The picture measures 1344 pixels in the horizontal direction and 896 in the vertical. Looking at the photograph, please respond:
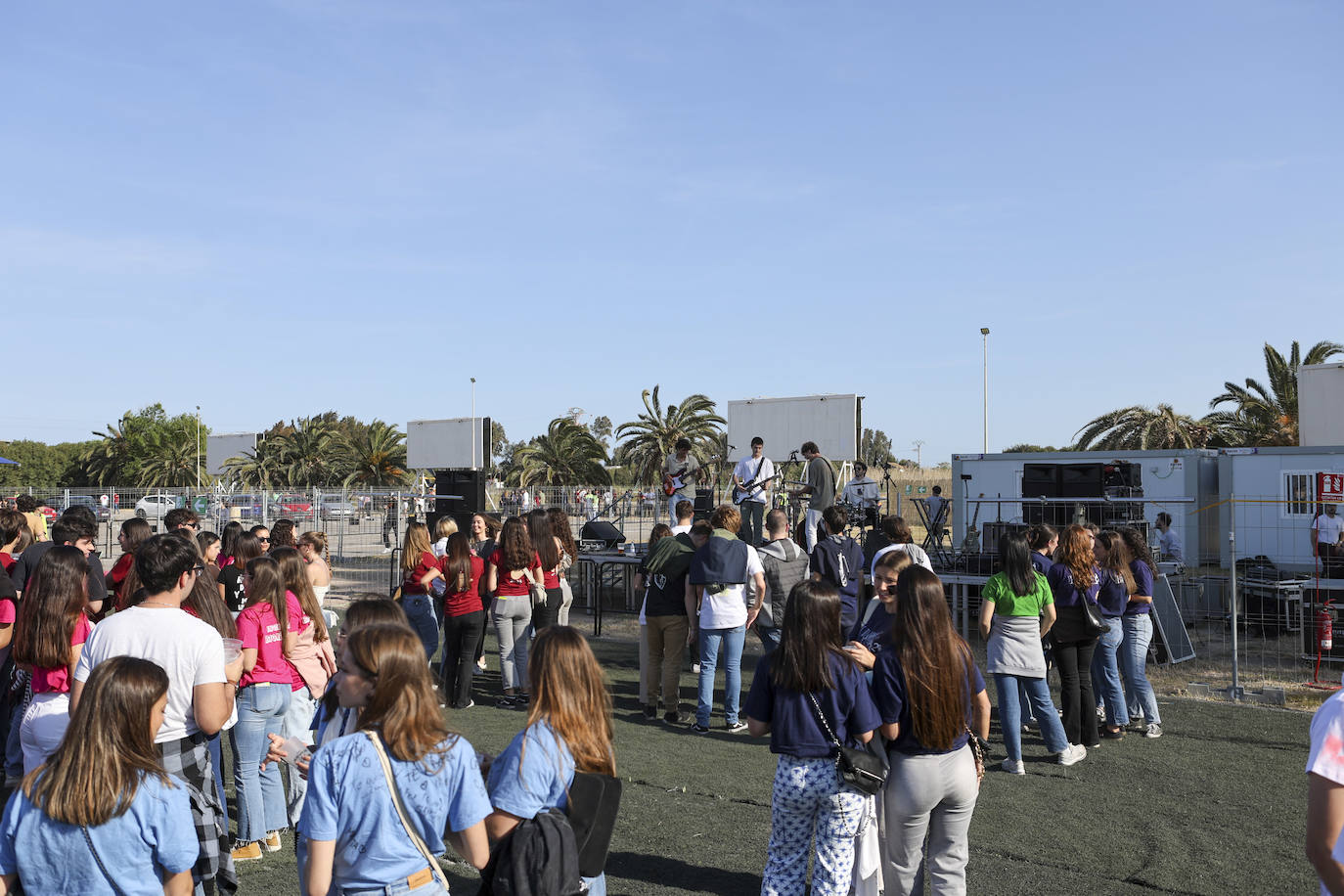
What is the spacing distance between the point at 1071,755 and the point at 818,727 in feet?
13.2

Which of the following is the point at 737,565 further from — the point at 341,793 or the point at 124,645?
the point at 341,793

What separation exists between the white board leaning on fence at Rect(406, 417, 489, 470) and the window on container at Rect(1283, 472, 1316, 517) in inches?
897

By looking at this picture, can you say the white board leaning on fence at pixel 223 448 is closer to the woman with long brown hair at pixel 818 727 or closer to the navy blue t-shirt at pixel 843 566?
the navy blue t-shirt at pixel 843 566

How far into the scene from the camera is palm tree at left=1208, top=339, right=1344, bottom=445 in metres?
28.3

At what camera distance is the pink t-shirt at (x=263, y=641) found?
16.4 feet

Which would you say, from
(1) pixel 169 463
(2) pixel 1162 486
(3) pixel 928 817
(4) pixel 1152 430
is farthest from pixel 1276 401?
(1) pixel 169 463

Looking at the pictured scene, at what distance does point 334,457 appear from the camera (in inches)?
2026

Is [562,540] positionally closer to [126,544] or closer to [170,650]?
[126,544]

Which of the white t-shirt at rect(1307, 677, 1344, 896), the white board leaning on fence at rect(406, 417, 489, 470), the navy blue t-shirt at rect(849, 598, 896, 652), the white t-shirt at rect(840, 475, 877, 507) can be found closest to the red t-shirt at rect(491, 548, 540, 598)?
the navy blue t-shirt at rect(849, 598, 896, 652)

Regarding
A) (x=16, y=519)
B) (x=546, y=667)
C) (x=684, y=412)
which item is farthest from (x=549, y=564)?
(x=684, y=412)

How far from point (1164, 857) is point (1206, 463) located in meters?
14.9

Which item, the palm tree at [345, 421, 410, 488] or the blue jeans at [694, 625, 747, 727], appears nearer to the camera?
the blue jeans at [694, 625, 747, 727]

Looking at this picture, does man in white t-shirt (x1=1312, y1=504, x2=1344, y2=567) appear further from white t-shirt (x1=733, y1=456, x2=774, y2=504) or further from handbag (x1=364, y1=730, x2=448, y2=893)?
handbag (x1=364, y1=730, x2=448, y2=893)

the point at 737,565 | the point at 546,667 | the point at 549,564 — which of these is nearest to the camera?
the point at 546,667
